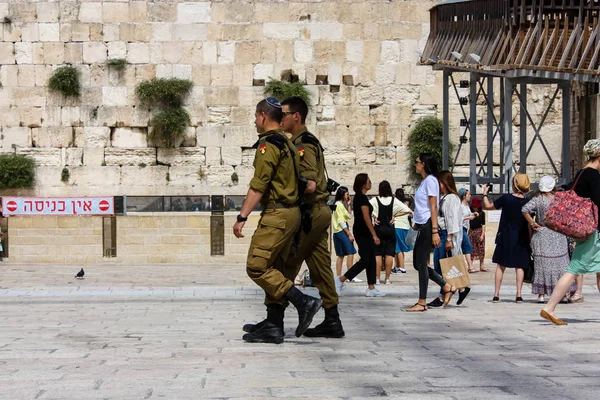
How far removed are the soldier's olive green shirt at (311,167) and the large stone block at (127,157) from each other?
53.9 feet

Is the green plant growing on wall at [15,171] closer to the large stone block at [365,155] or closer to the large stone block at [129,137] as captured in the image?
the large stone block at [129,137]

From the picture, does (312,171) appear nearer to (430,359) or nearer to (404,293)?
(430,359)

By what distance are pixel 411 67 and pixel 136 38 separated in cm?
606

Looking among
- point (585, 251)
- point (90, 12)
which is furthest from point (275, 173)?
point (90, 12)

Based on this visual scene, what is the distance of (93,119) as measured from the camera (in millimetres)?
25578

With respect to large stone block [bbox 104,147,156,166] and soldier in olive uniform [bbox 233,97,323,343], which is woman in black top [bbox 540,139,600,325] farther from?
large stone block [bbox 104,147,156,166]

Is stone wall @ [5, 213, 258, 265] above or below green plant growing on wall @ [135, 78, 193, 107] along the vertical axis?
below

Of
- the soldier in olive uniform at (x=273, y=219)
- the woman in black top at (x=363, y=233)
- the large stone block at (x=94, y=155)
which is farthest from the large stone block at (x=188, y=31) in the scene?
the soldier in olive uniform at (x=273, y=219)

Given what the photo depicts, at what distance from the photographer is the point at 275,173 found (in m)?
8.86

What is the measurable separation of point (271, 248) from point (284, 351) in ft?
2.60

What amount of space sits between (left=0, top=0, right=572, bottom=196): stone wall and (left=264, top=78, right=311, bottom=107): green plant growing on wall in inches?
10.4

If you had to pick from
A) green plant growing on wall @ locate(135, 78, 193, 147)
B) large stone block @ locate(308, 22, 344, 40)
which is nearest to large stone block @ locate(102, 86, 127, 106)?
green plant growing on wall @ locate(135, 78, 193, 147)

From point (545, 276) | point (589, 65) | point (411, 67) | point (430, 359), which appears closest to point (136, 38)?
point (411, 67)

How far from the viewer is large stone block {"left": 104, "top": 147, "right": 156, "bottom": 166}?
25.5 metres
